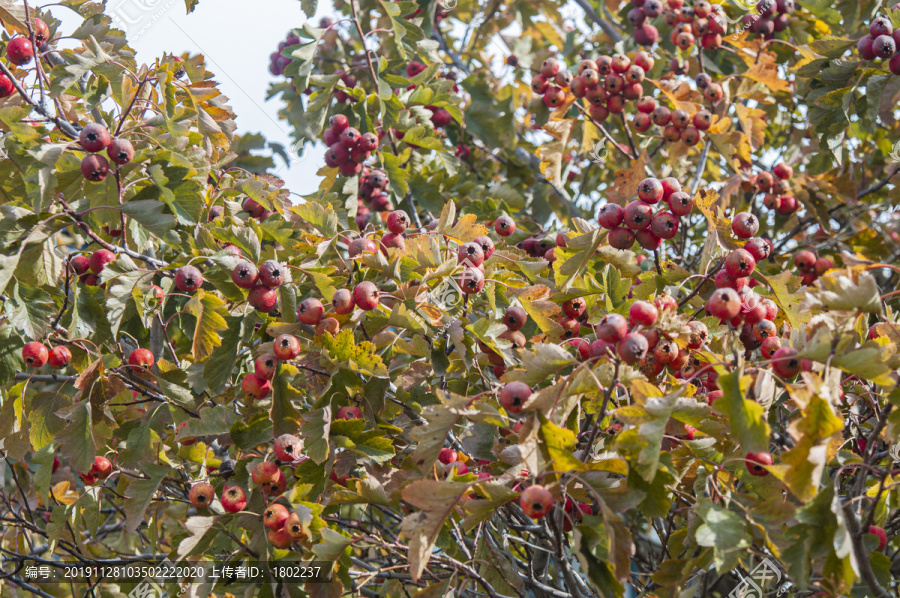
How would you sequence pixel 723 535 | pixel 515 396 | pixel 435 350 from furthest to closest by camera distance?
1. pixel 435 350
2. pixel 515 396
3. pixel 723 535

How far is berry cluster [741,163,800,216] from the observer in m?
4.42

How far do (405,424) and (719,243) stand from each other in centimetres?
151

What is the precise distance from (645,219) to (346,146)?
7.04 ft

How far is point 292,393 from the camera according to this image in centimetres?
267

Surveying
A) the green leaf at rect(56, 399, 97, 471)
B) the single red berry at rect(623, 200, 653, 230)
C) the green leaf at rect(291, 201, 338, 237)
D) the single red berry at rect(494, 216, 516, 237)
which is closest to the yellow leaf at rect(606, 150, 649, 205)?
the single red berry at rect(494, 216, 516, 237)

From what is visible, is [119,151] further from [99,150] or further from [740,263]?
[740,263]

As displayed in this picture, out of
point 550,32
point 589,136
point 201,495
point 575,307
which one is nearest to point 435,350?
point 575,307

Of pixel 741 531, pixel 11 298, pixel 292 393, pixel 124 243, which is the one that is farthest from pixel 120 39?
pixel 741 531

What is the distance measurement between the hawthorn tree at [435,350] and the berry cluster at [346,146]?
0.07 feet

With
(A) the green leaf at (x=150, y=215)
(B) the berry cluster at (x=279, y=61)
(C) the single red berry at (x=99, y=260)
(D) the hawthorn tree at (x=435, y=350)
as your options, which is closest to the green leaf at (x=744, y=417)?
(D) the hawthorn tree at (x=435, y=350)

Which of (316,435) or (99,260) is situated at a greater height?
(99,260)

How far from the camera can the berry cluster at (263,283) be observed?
2.75m

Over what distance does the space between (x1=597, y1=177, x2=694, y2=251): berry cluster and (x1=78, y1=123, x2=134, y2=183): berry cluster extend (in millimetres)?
2089

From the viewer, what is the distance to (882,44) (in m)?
3.53
